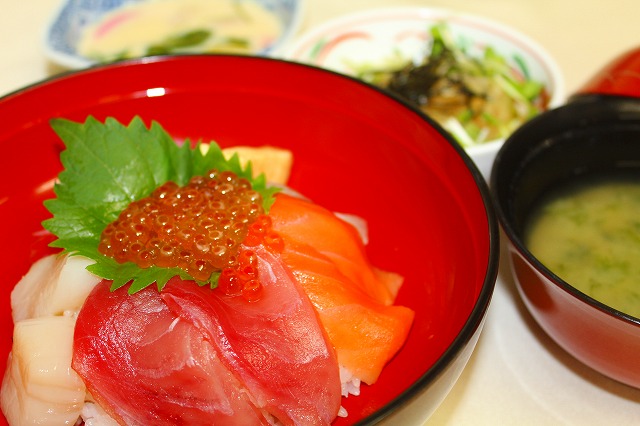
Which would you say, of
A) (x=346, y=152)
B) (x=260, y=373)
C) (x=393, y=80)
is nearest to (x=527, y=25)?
(x=393, y=80)

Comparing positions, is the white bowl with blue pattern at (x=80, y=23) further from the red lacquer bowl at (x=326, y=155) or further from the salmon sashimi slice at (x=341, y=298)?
the salmon sashimi slice at (x=341, y=298)

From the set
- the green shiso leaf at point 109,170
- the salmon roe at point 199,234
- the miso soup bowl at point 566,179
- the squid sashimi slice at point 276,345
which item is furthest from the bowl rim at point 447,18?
the squid sashimi slice at point 276,345

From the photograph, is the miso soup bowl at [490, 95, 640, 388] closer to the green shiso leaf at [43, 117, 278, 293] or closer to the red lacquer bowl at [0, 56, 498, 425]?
the red lacquer bowl at [0, 56, 498, 425]

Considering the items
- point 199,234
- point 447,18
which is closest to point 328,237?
point 199,234

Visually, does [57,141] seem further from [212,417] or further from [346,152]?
[212,417]

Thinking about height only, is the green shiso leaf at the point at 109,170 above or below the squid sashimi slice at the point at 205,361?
above

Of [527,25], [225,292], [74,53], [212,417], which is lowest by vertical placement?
[527,25]

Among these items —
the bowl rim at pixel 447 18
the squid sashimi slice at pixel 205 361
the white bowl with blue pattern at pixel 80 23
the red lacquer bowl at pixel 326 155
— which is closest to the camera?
the squid sashimi slice at pixel 205 361
